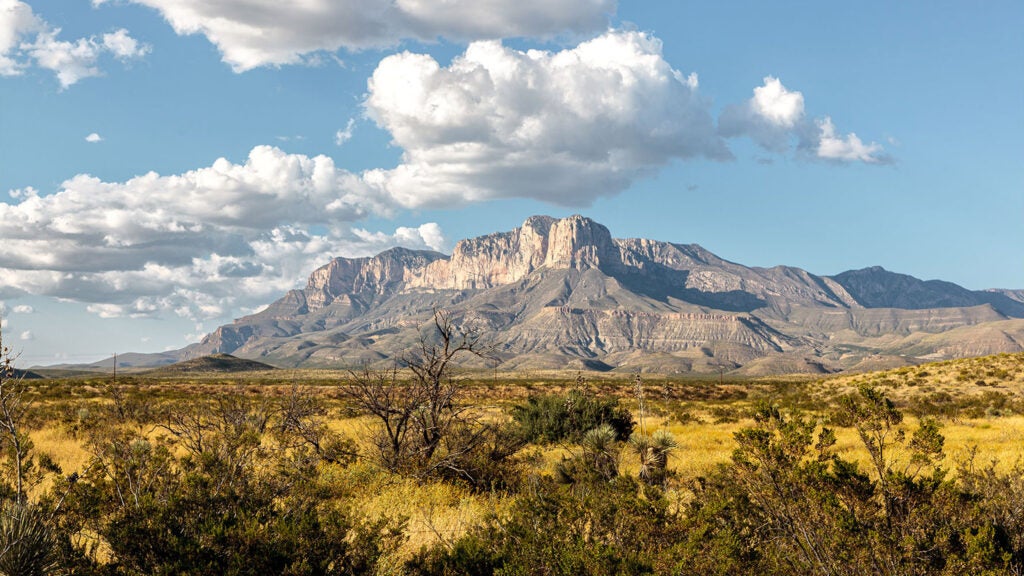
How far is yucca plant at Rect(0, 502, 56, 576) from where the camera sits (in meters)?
4.23

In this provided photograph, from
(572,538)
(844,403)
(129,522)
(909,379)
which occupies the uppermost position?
(844,403)

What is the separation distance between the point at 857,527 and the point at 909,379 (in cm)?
4570

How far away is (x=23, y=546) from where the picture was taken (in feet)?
14.1

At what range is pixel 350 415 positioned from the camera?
29625 millimetres

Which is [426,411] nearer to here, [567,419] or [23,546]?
[567,419]

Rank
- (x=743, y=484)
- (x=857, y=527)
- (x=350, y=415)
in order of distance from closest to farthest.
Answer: (x=857, y=527) → (x=743, y=484) → (x=350, y=415)

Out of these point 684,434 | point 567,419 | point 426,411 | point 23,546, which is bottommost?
point 684,434

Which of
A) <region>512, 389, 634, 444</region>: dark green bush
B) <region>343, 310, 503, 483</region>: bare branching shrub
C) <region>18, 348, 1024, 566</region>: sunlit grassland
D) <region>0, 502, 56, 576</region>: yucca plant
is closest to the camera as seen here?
<region>0, 502, 56, 576</region>: yucca plant

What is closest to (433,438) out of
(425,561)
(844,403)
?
(425,561)

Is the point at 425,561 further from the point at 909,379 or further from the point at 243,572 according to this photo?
the point at 909,379

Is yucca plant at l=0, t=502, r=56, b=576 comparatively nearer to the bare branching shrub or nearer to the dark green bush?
the bare branching shrub

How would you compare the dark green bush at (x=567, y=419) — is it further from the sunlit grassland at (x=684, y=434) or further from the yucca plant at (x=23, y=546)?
the yucca plant at (x=23, y=546)

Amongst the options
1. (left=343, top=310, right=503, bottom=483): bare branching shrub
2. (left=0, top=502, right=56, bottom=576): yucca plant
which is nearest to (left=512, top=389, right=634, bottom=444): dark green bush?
(left=343, top=310, right=503, bottom=483): bare branching shrub

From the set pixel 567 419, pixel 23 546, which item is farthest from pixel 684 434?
pixel 23 546
